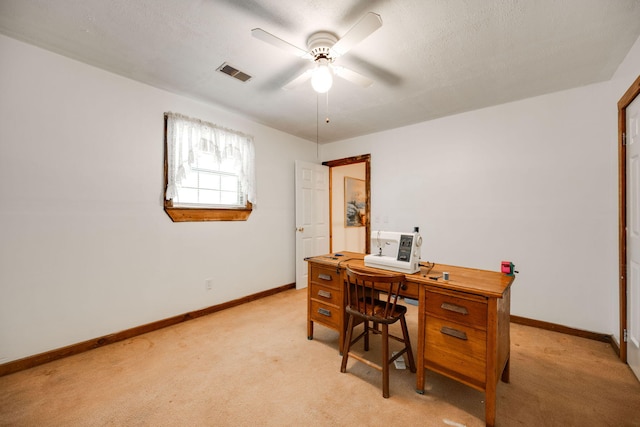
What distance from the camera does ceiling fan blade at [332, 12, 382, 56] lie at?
56.5 inches

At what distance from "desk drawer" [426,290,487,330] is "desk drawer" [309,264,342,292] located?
0.78 meters

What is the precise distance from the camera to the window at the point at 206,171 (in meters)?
2.87

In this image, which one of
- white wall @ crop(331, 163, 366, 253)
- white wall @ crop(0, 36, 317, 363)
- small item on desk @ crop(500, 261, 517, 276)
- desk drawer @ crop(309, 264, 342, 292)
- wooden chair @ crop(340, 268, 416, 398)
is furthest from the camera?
white wall @ crop(331, 163, 366, 253)

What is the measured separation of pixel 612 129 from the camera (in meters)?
2.49

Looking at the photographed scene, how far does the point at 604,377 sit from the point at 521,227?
1485 millimetres

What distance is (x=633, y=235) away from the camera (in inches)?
78.6

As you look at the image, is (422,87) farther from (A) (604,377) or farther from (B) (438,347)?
(A) (604,377)

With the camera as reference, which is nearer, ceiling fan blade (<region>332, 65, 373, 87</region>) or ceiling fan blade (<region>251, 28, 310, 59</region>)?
ceiling fan blade (<region>251, 28, 310, 59</region>)

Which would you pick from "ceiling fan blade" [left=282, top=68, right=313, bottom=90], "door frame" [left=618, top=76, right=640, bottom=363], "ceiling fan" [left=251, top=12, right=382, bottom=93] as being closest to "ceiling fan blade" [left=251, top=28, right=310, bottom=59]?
"ceiling fan" [left=251, top=12, right=382, bottom=93]

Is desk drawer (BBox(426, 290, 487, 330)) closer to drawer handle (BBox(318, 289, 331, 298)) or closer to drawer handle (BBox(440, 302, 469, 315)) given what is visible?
drawer handle (BBox(440, 302, 469, 315))

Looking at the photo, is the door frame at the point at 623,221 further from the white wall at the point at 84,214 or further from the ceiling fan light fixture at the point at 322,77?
the white wall at the point at 84,214

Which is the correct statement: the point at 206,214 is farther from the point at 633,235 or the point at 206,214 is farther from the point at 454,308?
the point at 633,235

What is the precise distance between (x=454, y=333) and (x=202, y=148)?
3155 millimetres

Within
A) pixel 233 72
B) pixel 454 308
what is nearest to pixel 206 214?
pixel 233 72
